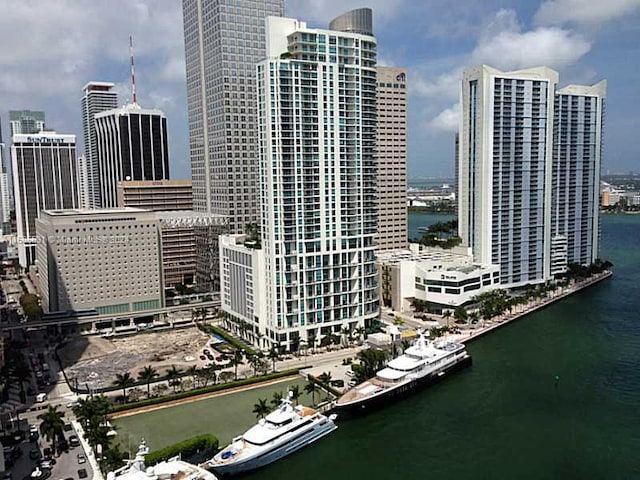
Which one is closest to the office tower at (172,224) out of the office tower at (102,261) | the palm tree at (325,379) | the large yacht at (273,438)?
the office tower at (102,261)

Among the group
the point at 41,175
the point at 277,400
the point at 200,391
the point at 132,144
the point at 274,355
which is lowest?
the point at 200,391

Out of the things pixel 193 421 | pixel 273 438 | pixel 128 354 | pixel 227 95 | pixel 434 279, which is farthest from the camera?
pixel 227 95

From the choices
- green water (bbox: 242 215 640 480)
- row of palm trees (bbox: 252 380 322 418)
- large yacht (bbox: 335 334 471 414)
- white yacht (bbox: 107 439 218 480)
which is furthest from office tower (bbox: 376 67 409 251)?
white yacht (bbox: 107 439 218 480)

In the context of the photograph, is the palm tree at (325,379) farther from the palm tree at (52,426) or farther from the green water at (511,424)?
the palm tree at (52,426)

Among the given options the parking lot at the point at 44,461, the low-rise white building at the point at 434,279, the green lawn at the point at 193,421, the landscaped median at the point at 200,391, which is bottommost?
the green lawn at the point at 193,421

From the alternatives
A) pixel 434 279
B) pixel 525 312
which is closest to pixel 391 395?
pixel 434 279

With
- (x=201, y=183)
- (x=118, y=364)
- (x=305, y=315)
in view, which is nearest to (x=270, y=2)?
(x=201, y=183)

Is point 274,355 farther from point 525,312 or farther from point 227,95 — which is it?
point 227,95

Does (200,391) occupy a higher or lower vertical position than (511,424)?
higher
